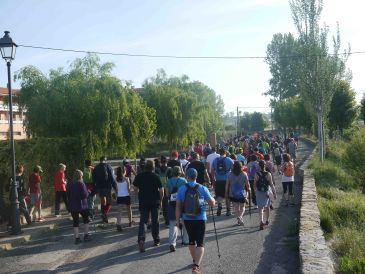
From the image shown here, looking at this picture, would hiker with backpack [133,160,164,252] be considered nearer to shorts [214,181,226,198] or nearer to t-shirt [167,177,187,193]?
t-shirt [167,177,187,193]

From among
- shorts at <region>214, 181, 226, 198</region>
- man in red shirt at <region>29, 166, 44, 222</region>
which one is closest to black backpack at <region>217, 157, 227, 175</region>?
shorts at <region>214, 181, 226, 198</region>

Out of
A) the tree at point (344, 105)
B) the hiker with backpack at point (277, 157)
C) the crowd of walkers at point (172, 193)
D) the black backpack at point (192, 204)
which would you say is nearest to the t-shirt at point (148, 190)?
the crowd of walkers at point (172, 193)

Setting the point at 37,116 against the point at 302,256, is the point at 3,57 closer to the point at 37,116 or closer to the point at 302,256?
the point at 37,116

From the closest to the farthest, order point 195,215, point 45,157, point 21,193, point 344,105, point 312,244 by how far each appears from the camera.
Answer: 1. point 195,215
2. point 312,244
3. point 21,193
4. point 45,157
5. point 344,105

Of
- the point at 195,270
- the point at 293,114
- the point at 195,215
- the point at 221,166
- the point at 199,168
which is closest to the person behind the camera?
the point at 195,270

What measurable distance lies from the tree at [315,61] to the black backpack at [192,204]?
2021 centimetres

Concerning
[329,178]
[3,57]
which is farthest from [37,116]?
[329,178]

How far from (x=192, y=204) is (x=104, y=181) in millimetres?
5794

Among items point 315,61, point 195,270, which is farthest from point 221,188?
point 315,61

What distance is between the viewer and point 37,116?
18.5 m

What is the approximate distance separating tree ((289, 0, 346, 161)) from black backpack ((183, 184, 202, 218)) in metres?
20.2

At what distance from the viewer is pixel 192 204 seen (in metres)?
7.46

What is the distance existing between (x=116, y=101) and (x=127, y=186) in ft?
24.4

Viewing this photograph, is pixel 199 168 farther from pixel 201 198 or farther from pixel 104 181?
pixel 201 198
